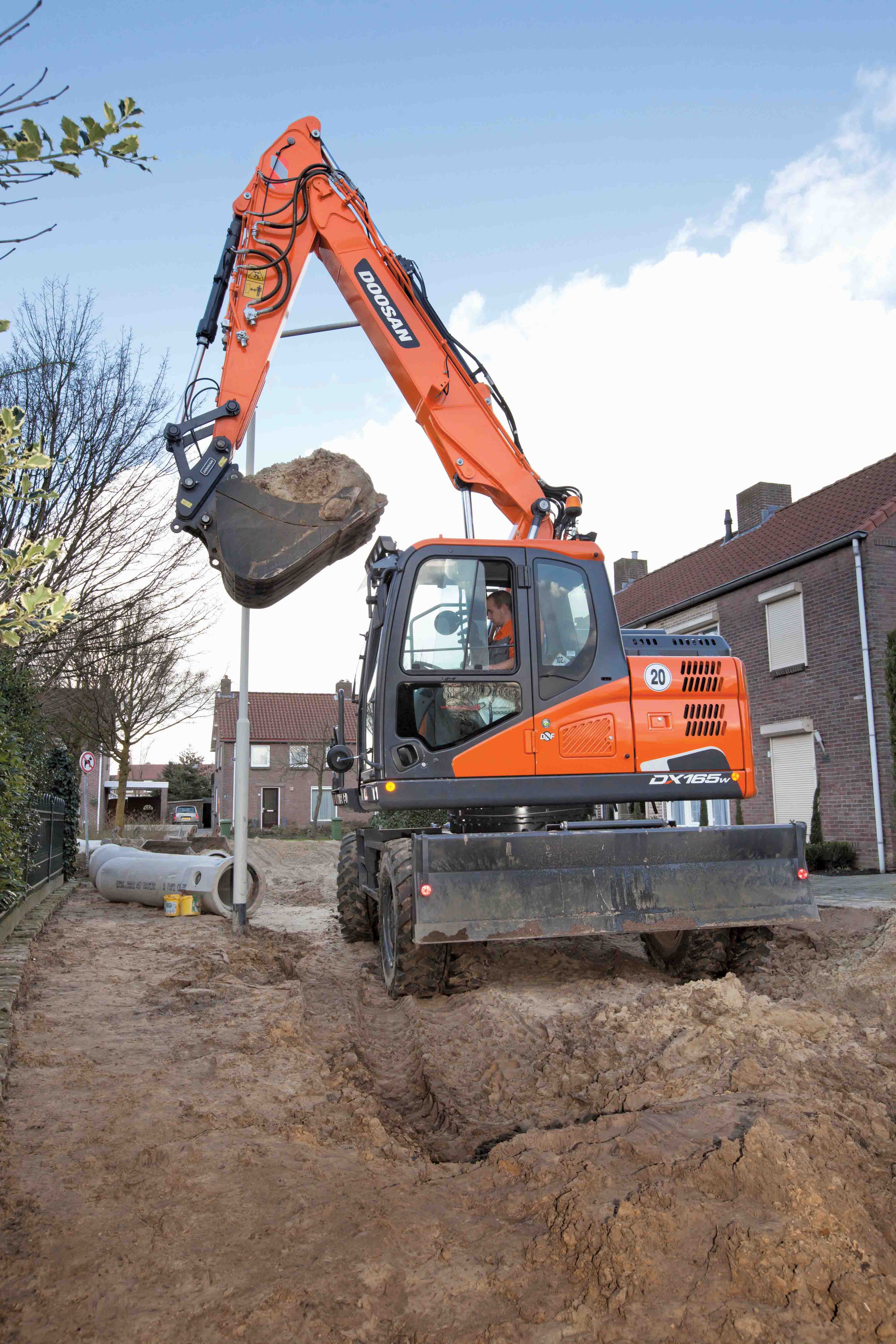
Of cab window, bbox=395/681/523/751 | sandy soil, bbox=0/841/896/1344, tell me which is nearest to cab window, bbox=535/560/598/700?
cab window, bbox=395/681/523/751

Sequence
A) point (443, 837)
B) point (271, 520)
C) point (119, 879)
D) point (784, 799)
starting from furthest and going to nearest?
point (784, 799), point (119, 879), point (271, 520), point (443, 837)

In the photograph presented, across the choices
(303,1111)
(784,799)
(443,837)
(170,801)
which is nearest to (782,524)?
(784,799)

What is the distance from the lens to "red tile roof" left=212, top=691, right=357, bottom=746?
47188mm

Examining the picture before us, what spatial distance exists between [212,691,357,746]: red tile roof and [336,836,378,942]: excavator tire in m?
35.7

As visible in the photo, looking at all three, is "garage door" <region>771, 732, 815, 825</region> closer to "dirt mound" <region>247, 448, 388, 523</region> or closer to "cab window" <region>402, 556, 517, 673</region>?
"cab window" <region>402, 556, 517, 673</region>

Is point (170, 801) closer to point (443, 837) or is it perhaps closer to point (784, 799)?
point (784, 799)

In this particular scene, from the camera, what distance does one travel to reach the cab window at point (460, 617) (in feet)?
20.7

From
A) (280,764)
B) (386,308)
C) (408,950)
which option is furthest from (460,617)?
(280,764)

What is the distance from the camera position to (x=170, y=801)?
174 feet

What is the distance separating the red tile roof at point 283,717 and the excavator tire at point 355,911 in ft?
117

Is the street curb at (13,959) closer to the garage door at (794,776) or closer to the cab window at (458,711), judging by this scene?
the cab window at (458,711)

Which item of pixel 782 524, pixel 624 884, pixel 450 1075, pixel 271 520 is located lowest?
pixel 450 1075

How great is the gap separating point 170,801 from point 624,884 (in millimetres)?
50637

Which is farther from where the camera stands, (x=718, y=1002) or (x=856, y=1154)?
(x=718, y=1002)
